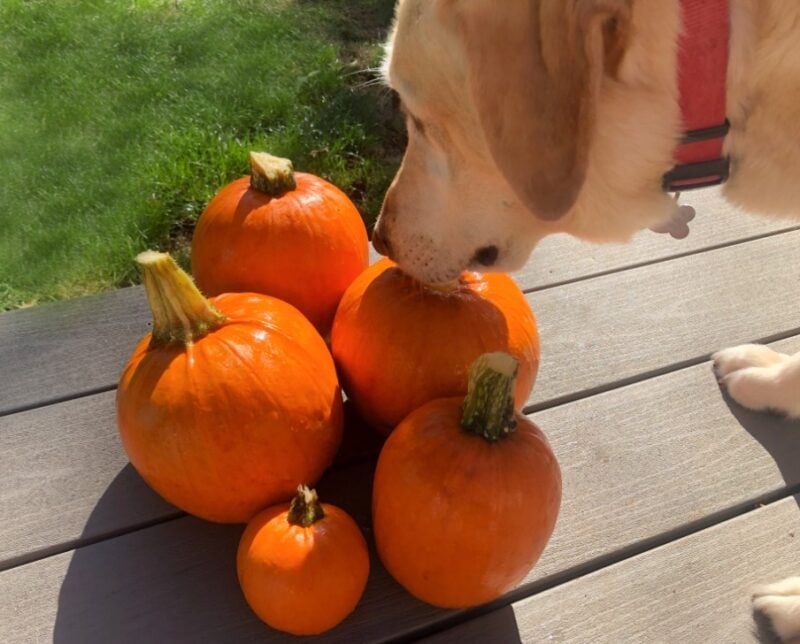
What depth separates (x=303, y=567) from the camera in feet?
4.10

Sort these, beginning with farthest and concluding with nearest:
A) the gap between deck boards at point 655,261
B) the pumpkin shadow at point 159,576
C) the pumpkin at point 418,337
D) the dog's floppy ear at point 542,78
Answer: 1. the gap between deck boards at point 655,261
2. the pumpkin at point 418,337
3. the pumpkin shadow at point 159,576
4. the dog's floppy ear at point 542,78

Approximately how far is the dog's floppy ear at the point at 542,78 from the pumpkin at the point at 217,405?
54cm

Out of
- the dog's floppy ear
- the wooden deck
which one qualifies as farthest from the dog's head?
the wooden deck

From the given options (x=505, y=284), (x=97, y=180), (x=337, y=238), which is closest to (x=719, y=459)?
(x=505, y=284)

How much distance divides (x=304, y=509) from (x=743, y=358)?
1159 millimetres

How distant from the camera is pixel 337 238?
5.55 ft

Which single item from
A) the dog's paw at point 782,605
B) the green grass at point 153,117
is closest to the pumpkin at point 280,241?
the green grass at point 153,117

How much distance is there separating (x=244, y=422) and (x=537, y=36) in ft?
2.58

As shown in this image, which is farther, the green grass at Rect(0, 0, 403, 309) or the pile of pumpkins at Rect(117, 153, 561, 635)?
the green grass at Rect(0, 0, 403, 309)

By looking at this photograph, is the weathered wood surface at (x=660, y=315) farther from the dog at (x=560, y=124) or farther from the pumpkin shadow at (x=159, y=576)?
the pumpkin shadow at (x=159, y=576)

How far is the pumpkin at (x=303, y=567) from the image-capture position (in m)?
1.26

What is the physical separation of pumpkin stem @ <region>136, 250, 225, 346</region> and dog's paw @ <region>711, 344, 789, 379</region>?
1207 millimetres

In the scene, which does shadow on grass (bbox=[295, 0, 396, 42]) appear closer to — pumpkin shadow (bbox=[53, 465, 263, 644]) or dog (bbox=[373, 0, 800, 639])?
dog (bbox=[373, 0, 800, 639])

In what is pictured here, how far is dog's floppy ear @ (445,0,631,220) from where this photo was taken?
105 centimetres
